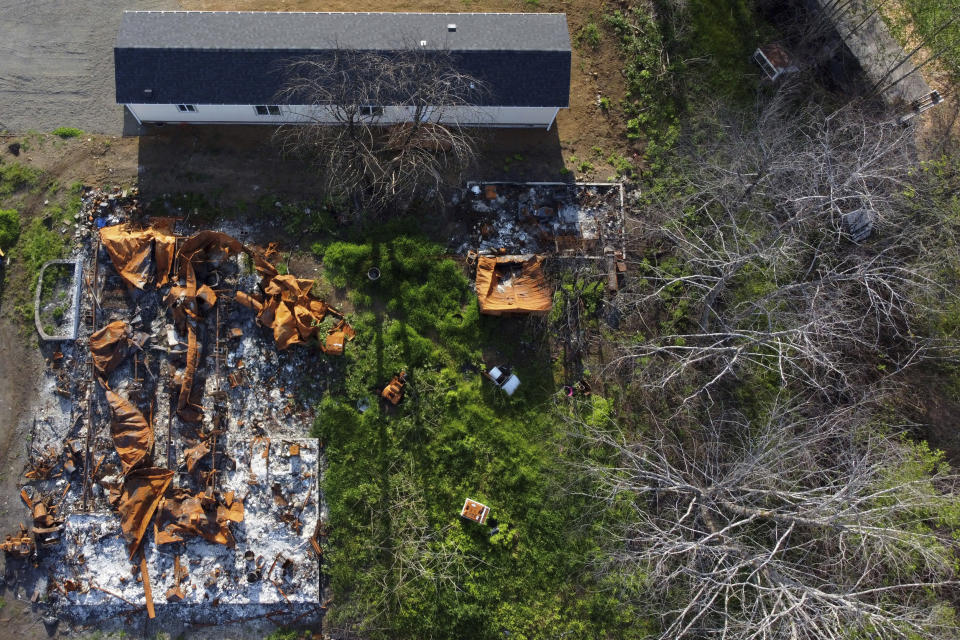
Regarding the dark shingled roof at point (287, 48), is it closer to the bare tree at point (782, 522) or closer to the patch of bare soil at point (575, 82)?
the patch of bare soil at point (575, 82)

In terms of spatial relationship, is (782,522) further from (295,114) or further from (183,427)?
(295,114)

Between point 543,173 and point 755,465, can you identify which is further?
point 543,173

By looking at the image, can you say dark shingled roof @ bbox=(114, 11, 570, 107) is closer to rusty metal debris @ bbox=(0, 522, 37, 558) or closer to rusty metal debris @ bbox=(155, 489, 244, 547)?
rusty metal debris @ bbox=(155, 489, 244, 547)

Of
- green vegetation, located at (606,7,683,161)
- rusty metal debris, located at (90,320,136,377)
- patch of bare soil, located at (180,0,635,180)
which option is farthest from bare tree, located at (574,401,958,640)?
rusty metal debris, located at (90,320,136,377)

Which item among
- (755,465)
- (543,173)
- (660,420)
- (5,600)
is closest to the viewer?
(755,465)

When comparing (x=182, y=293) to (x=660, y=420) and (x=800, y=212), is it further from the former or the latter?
(x=800, y=212)

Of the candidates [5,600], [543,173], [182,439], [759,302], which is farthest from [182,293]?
[759,302]

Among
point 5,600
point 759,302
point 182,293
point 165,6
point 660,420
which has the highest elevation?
point 165,6

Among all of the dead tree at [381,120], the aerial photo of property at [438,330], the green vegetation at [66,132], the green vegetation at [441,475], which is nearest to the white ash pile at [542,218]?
the aerial photo of property at [438,330]
